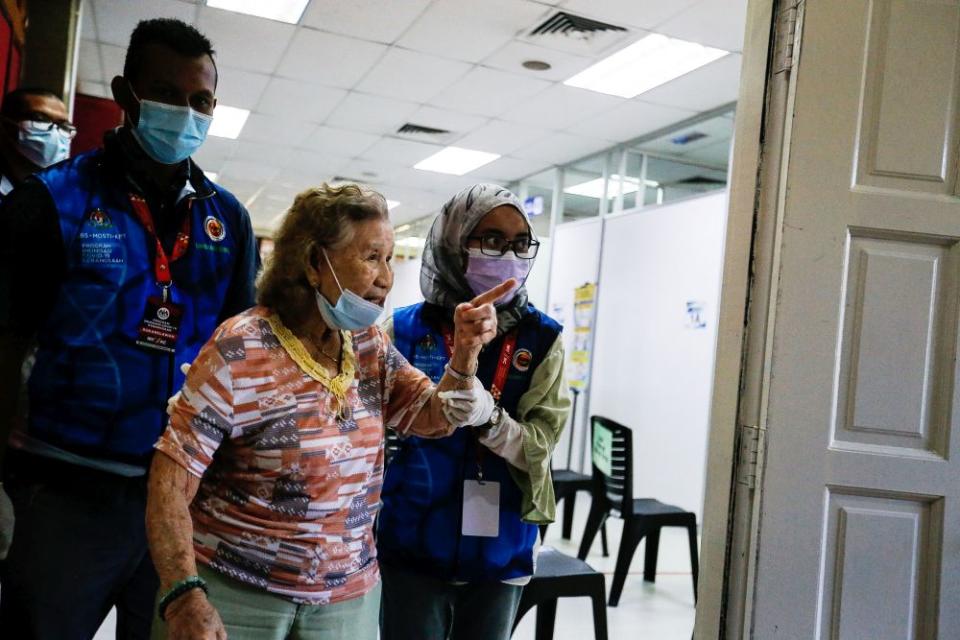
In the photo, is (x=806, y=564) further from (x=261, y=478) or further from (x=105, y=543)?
(x=105, y=543)

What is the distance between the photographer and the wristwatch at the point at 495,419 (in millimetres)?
1535

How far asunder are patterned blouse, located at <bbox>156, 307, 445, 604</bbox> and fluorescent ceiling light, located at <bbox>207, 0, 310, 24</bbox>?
4.38 metres

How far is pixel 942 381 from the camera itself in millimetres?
1873

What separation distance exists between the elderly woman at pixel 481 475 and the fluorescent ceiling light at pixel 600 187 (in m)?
6.22

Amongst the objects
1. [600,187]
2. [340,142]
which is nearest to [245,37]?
[340,142]

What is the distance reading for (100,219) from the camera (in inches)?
55.6

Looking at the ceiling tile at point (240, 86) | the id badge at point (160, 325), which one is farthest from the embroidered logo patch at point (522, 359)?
the ceiling tile at point (240, 86)

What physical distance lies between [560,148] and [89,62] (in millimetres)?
Answer: 4280

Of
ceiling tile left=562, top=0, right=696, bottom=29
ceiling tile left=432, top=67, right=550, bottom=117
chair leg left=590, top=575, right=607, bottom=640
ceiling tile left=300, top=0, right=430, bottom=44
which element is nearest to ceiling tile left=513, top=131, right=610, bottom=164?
ceiling tile left=432, top=67, right=550, bottom=117

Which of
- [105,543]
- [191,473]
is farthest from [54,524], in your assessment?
[191,473]

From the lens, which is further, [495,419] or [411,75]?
[411,75]

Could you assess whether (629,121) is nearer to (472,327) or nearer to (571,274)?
(571,274)

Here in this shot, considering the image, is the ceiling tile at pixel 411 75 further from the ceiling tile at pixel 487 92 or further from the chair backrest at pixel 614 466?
the chair backrest at pixel 614 466

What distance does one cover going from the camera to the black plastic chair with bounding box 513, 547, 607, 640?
2553 mm
